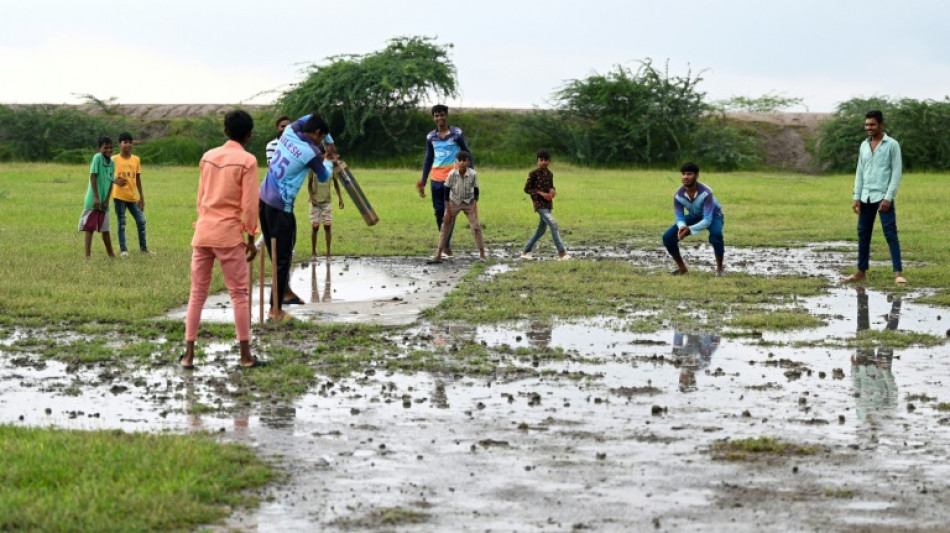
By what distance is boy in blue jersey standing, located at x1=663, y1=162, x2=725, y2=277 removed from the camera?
49.5ft

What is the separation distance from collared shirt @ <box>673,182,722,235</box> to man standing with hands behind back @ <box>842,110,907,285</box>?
5.33 ft

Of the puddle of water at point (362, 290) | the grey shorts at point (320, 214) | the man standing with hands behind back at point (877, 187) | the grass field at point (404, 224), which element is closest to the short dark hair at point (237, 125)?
the puddle of water at point (362, 290)

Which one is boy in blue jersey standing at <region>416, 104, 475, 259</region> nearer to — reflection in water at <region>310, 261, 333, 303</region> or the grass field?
the grass field

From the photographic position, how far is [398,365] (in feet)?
30.7

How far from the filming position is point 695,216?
15344mm

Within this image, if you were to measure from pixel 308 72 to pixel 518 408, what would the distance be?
42882 mm

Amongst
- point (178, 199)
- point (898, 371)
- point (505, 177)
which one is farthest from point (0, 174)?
point (898, 371)

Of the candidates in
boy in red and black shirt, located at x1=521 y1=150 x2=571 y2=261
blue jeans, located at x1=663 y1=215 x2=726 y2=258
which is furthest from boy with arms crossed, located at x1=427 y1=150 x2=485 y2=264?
blue jeans, located at x1=663 y1=215 x2=726 y2=258

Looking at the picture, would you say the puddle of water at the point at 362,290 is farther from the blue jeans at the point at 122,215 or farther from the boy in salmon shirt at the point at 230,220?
the blue jeans at the point at 122,215

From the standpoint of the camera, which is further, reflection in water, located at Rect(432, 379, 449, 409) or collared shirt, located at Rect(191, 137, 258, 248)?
collared shirt, located at Rect(191, 137, 258, 248)

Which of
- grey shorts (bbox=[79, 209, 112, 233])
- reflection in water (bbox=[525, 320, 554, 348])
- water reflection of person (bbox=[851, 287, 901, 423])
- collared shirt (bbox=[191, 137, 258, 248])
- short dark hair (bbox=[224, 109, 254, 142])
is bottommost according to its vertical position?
reflection in water (bbox=[525, 320, 554, 348])

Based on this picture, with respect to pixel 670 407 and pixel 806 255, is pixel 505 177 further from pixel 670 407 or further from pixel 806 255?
pixel 670 407

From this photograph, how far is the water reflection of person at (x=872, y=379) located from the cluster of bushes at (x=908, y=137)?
113 ft

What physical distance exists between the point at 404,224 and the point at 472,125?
90.7 feet
